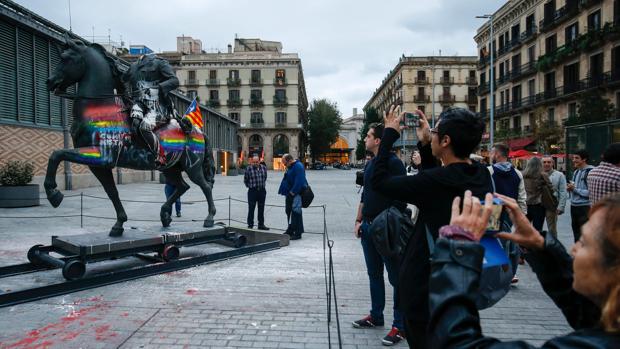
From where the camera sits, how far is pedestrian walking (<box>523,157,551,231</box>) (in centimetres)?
726

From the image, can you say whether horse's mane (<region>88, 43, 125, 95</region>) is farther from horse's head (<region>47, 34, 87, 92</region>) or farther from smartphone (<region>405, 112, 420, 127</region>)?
smartphone (<region>405, 112, 420, 127</region>)

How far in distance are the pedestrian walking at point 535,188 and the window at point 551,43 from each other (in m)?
34.2

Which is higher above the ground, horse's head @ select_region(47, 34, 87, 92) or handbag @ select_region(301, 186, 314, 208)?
horse's head @ select_region(47, 34, 87, 92)

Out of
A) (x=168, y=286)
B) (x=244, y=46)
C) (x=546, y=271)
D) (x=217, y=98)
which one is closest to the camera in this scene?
(x=546, y=271)

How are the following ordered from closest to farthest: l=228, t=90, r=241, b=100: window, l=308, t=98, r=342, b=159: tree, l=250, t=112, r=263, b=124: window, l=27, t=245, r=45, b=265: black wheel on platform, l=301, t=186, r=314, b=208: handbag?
l=27, t=245, r=45, b=265: black wheel on platform, l=301, t=186, r=314, b=208: handbag, l=228, t=90, r=241, b=100: window, l=250, t=112, r=263, b=124: window, l=308, t=98, r=342, b=159: tree

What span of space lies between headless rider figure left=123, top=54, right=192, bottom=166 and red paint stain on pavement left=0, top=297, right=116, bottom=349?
9.66 feet

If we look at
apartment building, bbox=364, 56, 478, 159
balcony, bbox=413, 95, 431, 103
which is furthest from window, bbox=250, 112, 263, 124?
balcony, bbox=413, 95, 431, 103

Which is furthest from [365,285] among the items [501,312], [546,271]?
[546,271]

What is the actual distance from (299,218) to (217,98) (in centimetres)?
6007

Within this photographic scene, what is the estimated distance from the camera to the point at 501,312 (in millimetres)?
4738

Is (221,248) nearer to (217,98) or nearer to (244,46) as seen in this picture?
(217,98)

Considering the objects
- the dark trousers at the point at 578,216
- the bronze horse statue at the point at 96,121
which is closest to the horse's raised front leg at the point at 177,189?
the bronze horse statue at the point at 96,121

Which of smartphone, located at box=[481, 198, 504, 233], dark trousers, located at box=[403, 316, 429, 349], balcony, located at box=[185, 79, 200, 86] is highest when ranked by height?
balcony, located at box=[185, 79, 200, 86]

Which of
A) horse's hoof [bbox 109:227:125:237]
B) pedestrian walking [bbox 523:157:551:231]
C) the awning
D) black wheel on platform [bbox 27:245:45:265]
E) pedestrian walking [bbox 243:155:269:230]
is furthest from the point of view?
the awning
